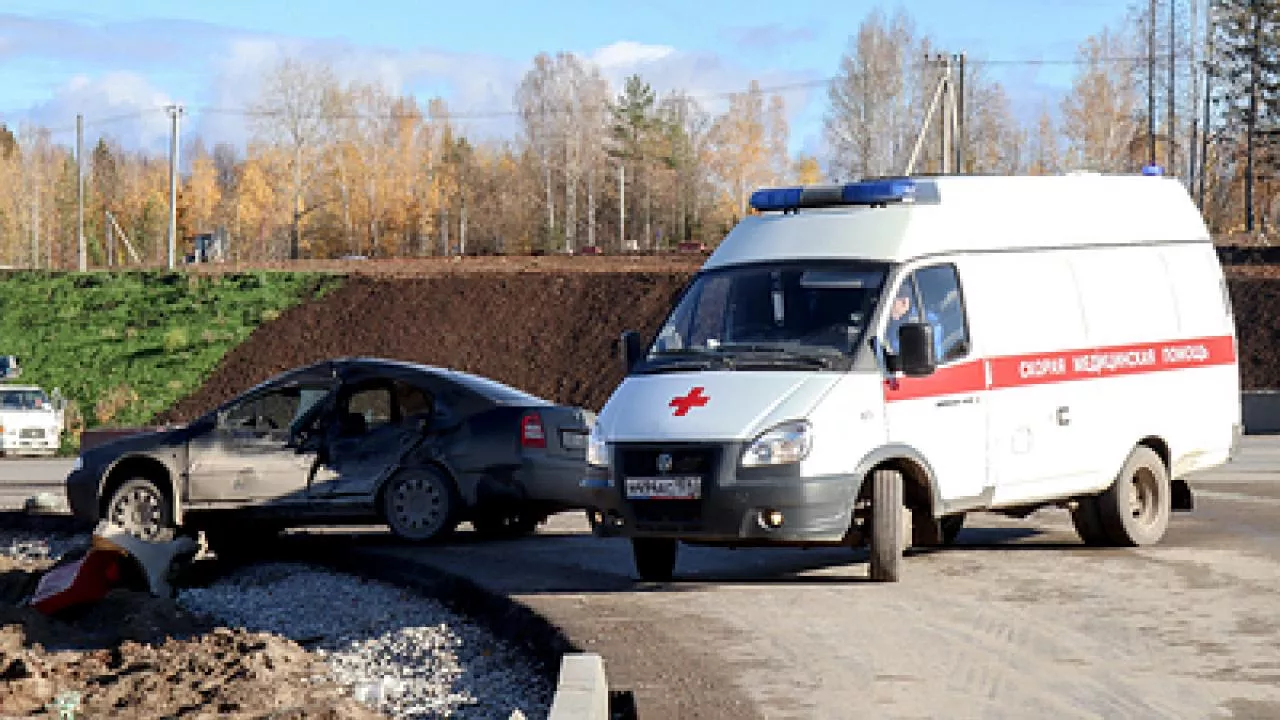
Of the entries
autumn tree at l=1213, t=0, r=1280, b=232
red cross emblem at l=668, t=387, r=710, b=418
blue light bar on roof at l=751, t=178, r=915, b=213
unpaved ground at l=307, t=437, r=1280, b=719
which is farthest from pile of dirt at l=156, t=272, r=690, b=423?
autumn tree at l=1213, t=0, r=1280, b=232

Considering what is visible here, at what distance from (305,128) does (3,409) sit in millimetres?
70196

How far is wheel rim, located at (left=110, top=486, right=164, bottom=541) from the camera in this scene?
15.1 meters

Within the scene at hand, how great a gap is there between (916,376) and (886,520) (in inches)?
38.4

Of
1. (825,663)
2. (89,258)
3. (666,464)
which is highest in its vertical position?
(89,258)

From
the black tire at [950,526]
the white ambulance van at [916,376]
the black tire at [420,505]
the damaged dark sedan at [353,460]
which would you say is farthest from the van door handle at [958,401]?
the black tire at [420,505]

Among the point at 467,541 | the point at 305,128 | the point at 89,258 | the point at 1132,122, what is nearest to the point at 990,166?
the point at 1132,122

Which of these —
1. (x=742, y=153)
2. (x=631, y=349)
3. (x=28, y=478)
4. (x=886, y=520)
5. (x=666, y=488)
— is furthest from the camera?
(x=742, y=153)

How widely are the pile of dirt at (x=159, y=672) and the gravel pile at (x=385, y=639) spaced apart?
308mm

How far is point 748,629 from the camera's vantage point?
32.0 feet

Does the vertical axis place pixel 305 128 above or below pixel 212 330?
above

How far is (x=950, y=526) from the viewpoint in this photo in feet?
45.0

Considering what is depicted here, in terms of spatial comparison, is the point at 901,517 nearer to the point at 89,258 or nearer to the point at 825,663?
the point at 825,663

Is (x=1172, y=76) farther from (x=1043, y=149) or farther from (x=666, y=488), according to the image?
(x=666, y=488)

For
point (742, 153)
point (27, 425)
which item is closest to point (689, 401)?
point (27, 425)
